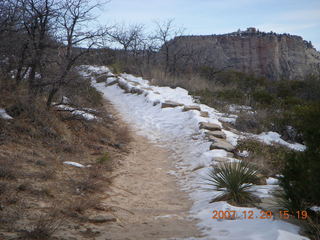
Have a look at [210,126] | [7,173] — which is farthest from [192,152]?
[7,173]

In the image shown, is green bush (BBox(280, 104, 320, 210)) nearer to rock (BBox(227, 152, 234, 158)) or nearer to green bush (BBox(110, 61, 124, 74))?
rock (BBox(227, 152, 234, 158))

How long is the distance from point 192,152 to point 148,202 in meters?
2.95

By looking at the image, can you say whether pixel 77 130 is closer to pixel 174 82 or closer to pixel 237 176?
pixel 237 176

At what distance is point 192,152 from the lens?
7738mm

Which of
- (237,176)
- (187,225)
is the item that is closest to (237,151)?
(237,176)

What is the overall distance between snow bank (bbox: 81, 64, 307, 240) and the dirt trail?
0.72ft

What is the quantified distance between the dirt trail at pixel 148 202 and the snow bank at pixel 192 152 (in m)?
0.22

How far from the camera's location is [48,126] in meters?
6.89

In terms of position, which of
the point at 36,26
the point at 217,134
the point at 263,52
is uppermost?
the point at 263,52

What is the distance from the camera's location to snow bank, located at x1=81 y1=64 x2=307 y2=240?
358 cm

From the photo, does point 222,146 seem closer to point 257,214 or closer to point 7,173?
point 257,214

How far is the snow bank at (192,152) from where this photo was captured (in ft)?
11.7

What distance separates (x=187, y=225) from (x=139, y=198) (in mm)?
1296

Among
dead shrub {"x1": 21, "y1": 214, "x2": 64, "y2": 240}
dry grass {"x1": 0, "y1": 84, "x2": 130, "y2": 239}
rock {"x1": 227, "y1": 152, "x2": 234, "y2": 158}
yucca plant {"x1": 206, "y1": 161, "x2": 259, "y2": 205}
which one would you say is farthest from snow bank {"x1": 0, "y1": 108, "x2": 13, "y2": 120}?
rock {"x1": 227, "y1": 152, "x2": 234, "y2": 158}
